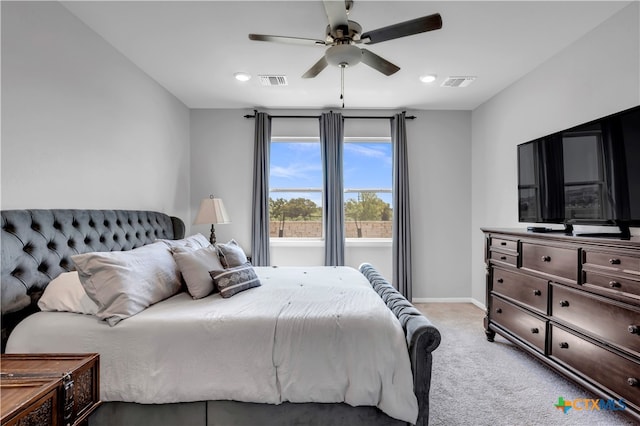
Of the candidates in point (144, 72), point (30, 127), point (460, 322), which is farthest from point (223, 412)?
point (144, 72)

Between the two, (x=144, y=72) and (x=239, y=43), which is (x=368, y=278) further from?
(x=144, y=72)

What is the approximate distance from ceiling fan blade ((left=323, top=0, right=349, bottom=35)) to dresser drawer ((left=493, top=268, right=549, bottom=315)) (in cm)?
230

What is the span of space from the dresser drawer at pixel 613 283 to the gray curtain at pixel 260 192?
338 centimetres

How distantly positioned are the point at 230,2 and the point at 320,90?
1.71m

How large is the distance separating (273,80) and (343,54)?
160cm

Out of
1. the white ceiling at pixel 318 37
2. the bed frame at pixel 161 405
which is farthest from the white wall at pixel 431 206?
Result: the bed frame at pixel 161 405

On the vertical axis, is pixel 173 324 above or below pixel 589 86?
below

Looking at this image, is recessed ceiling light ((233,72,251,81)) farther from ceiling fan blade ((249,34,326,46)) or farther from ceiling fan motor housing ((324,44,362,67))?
ceiling fan motor housing ((324,44,362,67))

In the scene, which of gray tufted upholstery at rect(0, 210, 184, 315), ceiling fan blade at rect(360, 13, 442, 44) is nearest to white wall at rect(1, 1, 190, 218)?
gray tufted upholstery at rect(0, 210, 184, 315)

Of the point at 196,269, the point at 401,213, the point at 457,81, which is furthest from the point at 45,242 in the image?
the point at 457,81

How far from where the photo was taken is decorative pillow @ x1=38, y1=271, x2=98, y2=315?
1.75m

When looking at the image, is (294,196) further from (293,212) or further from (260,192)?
(260,192)

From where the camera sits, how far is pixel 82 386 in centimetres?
122

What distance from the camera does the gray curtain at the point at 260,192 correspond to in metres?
4.37
